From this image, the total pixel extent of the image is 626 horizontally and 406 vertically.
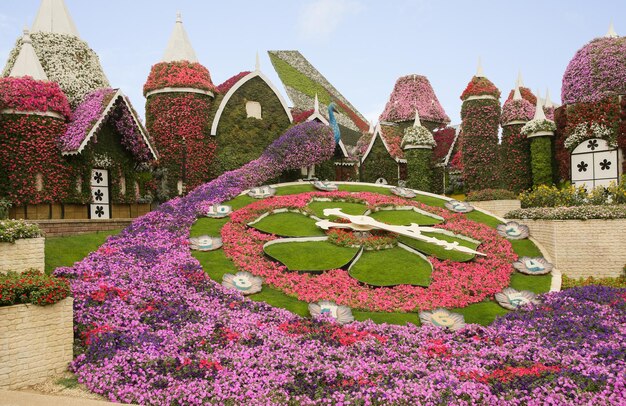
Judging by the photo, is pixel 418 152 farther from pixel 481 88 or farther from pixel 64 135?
pixel 64 135

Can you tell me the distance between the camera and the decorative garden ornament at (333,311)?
11531 mm

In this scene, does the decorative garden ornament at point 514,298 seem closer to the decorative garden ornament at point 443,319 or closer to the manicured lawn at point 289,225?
the decorative garden ornament at point 443,319

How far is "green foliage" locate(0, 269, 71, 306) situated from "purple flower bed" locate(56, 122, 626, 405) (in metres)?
1.12

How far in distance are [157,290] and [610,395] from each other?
910 centimetres

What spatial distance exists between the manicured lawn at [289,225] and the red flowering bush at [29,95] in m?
8.88

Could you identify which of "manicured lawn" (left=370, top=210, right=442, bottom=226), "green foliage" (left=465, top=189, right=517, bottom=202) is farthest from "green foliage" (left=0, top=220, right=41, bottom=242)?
"green foliage" (left=465, top=189, right=517, bottom=202)

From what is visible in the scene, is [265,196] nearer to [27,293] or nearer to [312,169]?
[312,169]

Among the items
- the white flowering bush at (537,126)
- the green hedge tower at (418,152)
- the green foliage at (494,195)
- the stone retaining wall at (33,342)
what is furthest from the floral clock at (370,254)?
the green hedge tower at (418,152)

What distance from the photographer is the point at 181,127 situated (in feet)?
79.6

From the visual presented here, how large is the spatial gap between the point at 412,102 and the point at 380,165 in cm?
918

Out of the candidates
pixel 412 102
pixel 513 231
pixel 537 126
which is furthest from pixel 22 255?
pixel 412 102

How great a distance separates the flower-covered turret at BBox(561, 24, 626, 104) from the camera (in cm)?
2364

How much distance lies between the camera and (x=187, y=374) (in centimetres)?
866

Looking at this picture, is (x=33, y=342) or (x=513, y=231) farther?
(x=513, y=231)
